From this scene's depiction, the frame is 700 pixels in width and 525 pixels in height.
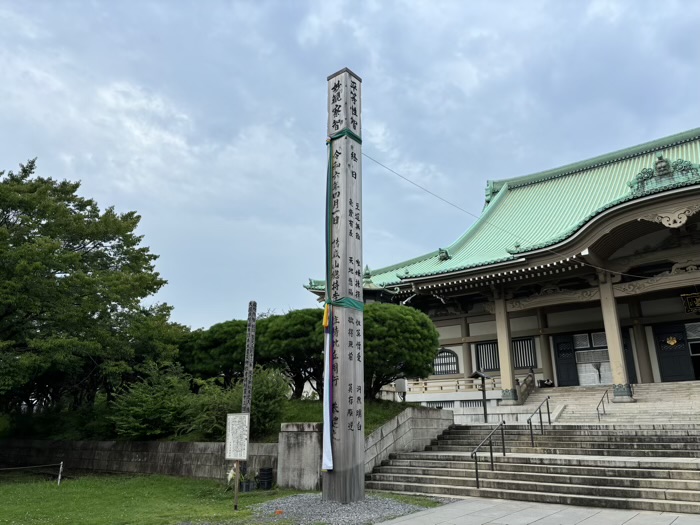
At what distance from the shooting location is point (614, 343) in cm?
1755

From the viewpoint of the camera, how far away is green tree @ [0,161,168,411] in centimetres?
1372

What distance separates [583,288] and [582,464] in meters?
11.5

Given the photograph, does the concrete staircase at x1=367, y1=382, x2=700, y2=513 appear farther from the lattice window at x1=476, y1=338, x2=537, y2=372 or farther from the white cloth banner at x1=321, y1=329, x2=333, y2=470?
the lattice window at x1=476, y1=338, x2=537, y2=372

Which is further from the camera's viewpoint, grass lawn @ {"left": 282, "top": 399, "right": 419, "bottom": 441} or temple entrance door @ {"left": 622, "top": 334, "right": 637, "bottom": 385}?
temple entrance door @ {"left": 622, "top": 334, "right": 637, "bottom": 385}

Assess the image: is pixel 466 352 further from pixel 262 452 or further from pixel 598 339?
pixel 262 452

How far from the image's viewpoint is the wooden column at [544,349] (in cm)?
2139

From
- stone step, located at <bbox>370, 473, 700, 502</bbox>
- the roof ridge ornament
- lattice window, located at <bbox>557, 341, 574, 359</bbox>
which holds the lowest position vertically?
stone step, located at <bbox>370, 473, 700, 502</bbox>

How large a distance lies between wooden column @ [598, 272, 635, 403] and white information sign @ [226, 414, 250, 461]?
13167 mm

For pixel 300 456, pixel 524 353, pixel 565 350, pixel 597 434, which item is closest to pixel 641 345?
pixel 565 350

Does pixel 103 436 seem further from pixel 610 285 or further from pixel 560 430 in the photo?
pixel 610 285

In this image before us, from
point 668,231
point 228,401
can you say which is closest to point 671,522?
point 228,401

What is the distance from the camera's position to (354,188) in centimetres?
1068

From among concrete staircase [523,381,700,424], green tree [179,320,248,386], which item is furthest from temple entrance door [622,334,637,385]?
→ green tree [179,320,248,386]

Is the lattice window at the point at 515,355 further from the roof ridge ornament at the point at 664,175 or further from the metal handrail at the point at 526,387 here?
the roof ridge ornament at the point at 664,175
